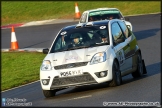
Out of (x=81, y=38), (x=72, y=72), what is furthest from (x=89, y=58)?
(x=81, y=38)

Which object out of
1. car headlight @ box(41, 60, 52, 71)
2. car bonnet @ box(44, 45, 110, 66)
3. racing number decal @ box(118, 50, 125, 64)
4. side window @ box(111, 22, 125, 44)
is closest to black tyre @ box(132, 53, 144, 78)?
side window @ box(111, 22, 125, 44)

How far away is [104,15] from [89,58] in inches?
409

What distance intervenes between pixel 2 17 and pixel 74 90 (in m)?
26.7

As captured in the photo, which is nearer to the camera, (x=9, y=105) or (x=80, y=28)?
(x=9, y=105)

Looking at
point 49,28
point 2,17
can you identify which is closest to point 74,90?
point 49,28

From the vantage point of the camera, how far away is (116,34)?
13.2 m

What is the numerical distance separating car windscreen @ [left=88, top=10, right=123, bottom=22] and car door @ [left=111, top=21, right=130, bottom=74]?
8.24m

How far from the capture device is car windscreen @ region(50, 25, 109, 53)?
12620mm

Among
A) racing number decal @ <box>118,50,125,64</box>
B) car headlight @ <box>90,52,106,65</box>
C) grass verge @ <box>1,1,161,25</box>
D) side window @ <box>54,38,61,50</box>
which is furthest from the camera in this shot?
grass verge @ <box>1,1,161,25</box>

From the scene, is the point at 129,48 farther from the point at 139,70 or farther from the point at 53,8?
the point at 53,8

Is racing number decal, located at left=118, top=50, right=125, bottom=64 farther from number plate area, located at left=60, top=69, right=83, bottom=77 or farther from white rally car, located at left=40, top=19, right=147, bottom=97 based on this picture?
number plate area, located at left=60, top=69, right=83, bottom=77

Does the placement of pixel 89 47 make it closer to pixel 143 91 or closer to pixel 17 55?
pixel 143 91

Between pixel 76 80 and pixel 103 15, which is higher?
pixel 76 80

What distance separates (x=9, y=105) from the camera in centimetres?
1138
